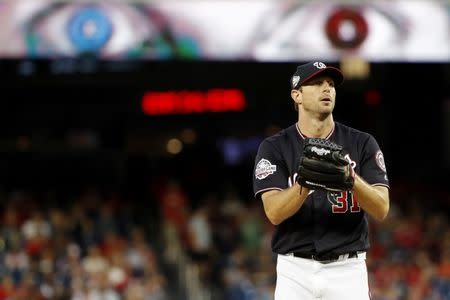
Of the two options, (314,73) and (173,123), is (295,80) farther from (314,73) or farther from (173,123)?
(173,123)

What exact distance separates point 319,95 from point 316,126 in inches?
6.5

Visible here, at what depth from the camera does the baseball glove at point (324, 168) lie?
11.6 feet

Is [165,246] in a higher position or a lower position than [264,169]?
lower

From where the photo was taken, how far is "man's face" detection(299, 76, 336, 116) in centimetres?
388

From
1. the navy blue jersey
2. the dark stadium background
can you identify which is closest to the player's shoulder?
the navy blue jersey

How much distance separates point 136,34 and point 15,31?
4.62 ft

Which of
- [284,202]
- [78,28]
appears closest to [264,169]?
[284,202]

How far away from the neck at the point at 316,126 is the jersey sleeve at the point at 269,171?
0.54ft

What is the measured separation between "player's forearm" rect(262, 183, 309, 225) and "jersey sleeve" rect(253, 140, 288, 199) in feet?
0.15

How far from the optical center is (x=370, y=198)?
145 inches

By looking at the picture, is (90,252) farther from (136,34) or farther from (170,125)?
(170,125)

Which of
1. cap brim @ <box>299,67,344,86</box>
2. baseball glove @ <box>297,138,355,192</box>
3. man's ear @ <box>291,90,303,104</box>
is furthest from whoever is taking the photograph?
man's ear @ <box>291,90,303,104</box>

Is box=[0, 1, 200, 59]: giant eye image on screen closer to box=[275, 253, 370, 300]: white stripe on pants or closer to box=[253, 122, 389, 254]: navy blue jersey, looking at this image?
box=[253, 122, 389, 254]: navy blue jersey

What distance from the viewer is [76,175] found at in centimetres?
1524
